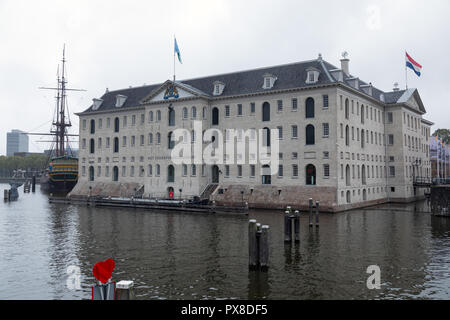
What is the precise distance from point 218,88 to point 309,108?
46.5ft

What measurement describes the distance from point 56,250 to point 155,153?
3545 cm

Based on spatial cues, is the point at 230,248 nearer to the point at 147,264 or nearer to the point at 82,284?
the point at 147,264

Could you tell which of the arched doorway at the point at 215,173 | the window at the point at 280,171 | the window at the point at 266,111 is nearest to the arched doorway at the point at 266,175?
the window at the point at 280,171

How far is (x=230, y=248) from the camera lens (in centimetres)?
2431

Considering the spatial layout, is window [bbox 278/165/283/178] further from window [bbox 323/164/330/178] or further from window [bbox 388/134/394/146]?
window [bbox 388/134/394/146]

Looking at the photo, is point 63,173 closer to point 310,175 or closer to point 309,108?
point 310,175

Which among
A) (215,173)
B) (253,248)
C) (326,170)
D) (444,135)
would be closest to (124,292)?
(253,248)

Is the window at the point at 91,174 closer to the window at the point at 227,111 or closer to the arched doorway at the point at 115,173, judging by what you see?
the arched doorway at the point at 115,173

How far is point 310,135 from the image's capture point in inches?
1869

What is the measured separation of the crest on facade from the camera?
56062mm

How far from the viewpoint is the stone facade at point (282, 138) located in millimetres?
46469

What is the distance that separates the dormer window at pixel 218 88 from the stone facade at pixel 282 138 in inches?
4.9
